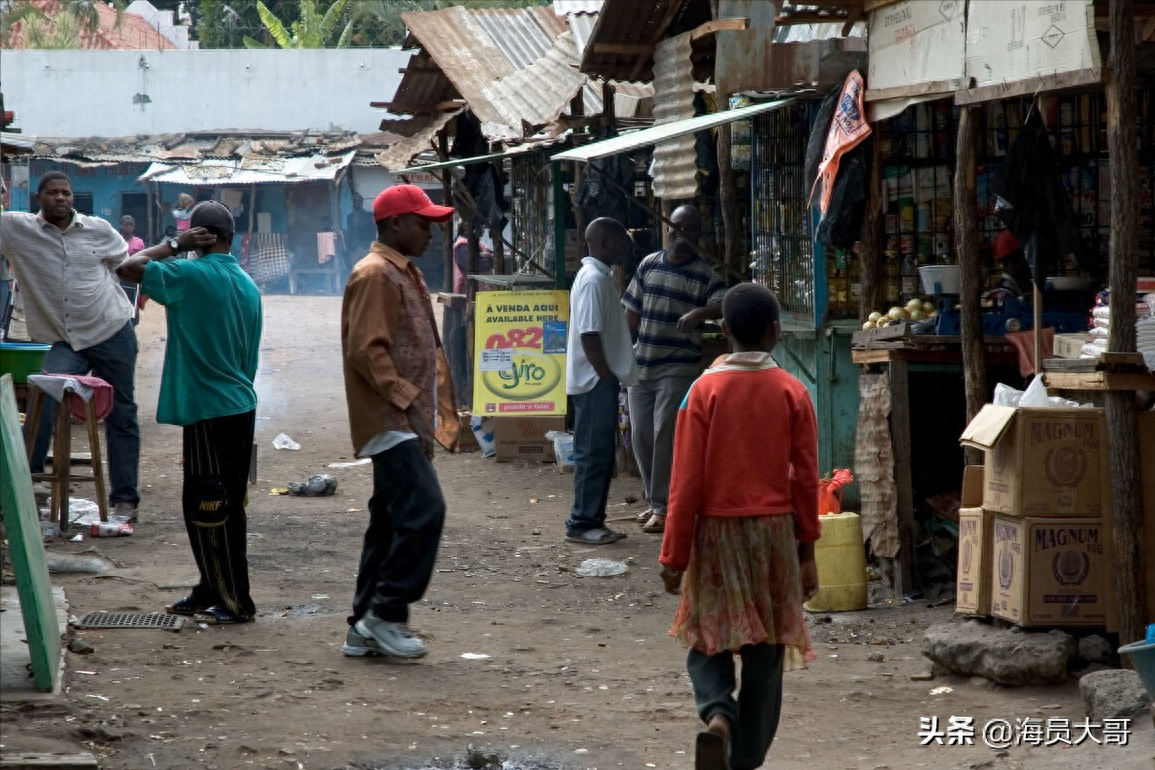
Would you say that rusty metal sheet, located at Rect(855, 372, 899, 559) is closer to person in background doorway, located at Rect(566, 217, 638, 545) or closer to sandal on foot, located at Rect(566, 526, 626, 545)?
person in background doorway, located at Rect(566, 217, 638, 545)

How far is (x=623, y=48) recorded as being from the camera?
10.7 metres

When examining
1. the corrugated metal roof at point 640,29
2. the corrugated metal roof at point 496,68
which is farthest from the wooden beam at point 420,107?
the corrugated metal roof at point 640,29

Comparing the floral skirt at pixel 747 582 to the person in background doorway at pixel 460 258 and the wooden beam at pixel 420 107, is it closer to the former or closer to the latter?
the wooden beam at pixel 420 107

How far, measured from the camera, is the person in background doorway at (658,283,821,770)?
165 inches

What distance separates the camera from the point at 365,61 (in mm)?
31875

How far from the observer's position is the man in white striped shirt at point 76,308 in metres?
8.92

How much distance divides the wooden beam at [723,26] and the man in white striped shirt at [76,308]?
4174 mm

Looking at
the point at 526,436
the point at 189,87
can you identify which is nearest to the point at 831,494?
the point at 526,436

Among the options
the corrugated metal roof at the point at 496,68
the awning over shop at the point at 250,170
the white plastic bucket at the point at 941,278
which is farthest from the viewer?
the awning over shop at the point at 250,170

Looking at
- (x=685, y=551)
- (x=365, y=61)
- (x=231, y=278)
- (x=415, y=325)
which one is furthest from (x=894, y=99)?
(x=365, y=61)

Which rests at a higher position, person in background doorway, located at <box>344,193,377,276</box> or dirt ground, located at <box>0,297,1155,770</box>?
person in background doorway, located at <box>344,193,377,276</box>

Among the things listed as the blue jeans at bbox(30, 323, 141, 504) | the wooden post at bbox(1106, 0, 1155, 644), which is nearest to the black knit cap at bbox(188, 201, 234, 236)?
the blue jeans at bbox(30, 323, 141, 504)

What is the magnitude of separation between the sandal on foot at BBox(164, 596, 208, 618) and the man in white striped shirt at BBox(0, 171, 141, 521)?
247 cm

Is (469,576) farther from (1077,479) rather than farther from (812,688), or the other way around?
(1077,479)
